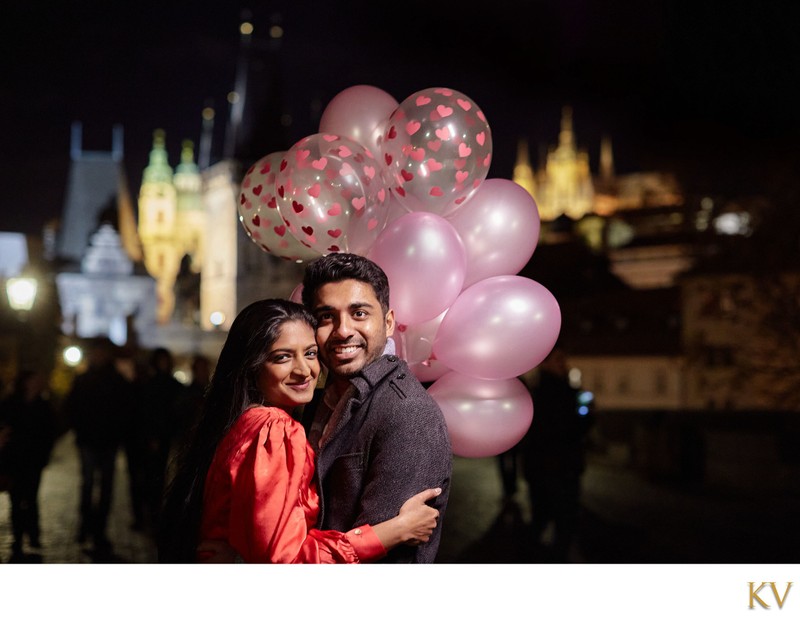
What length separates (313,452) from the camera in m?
2.24

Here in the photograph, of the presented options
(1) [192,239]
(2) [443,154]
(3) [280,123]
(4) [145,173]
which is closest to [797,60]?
(2) [443,154]

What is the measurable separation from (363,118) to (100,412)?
3.79m

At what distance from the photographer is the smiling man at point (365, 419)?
2191mm

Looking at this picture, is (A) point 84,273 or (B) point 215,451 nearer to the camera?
(B) point 215,451

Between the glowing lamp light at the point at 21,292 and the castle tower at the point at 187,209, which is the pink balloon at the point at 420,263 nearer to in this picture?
the glowing lamp light at the point at 21,292

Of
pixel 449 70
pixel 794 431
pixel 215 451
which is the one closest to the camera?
pixel 215 451

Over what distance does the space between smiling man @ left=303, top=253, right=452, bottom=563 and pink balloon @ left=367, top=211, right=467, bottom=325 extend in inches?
13.9

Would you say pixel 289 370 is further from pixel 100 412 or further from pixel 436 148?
pixel 100 412

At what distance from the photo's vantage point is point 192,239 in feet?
197

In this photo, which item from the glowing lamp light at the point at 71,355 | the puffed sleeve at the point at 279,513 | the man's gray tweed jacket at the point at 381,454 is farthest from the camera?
the glowing lamp light at the point at 71,355

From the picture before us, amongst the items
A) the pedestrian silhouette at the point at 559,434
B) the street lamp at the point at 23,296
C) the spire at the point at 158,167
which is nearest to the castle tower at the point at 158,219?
the spire at the point at 158,167

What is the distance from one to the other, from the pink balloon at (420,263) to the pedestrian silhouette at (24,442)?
3723 mm
